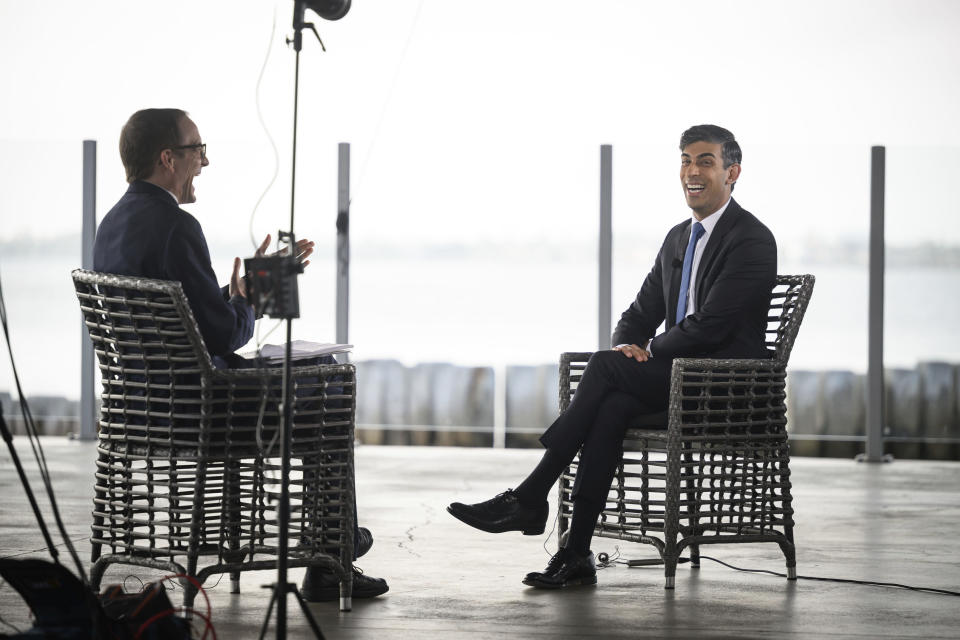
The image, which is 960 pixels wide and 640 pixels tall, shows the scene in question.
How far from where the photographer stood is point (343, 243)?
6.60m

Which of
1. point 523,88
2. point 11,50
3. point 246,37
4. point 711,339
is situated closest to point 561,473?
point 711,339

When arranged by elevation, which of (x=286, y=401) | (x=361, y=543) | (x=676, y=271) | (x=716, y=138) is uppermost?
(x=716, y=138)

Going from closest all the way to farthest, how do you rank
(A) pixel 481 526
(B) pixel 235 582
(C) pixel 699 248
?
1. (B) pixel 235 582
2. (A) pixel 481 526
3. (C) pixel 699 248

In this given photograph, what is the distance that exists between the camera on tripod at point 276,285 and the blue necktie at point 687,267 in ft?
4.74

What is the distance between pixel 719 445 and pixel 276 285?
55.3 inches

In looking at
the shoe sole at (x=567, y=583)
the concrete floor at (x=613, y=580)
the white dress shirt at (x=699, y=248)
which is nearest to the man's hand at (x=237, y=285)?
the concrete floor at (x=613, y=580)

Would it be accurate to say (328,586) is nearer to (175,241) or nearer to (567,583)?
(567,583)

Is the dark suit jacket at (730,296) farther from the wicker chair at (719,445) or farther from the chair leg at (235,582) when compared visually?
the chair leg at (235,582)

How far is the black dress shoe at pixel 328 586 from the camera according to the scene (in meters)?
3.01

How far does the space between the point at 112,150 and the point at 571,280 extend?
252cm

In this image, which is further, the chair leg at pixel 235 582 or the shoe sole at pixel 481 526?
the shoe sole at pixel 481 526

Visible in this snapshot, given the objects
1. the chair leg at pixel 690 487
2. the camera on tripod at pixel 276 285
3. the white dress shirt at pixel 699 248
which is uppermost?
the white dress shirt at pixel 699 248

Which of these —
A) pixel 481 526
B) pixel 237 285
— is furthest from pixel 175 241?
pixel 481 526

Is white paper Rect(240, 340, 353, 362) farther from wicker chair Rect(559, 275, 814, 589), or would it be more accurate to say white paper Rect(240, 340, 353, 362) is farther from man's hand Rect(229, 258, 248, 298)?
wicker chair Rect(559, 275, 814, 589)
